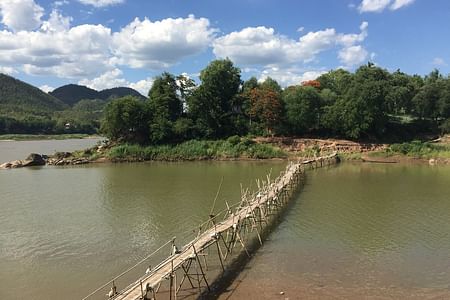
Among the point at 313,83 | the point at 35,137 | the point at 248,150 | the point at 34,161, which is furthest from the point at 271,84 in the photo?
the point at 35,137

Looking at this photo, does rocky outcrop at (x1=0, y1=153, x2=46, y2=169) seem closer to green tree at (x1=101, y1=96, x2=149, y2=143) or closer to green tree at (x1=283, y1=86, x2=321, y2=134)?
green tree at (x1=101, y1=96, x2=149, y2=143)

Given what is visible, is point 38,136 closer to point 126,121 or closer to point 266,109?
point 126,121

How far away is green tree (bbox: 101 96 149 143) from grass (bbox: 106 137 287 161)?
10.2ft

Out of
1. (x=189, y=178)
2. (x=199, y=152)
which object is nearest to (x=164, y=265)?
(x=189, y=178)

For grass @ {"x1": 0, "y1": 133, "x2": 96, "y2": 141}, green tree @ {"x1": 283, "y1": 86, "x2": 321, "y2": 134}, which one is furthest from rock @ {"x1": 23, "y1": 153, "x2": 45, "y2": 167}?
grass @ {"x1": 0, "y1": 133, "x2": 96, "y2": 141}

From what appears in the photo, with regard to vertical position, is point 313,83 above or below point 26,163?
above

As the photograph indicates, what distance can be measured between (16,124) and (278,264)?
501ft

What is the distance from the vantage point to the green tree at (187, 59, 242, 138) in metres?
70.4

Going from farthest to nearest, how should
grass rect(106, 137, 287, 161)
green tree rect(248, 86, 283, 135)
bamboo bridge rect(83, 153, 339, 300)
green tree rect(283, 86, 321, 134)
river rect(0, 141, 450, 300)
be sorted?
1. green tree rect(248, 86, 283, 135)
2. green tree rect(283, 86, 321, 134)
3. grass rect(106, 137, 287, 161)
4. river rect(0, 141, 450, 300)
5. bamboo bridge rect(83, 153, 339, 300)

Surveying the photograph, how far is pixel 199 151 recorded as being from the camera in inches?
2537

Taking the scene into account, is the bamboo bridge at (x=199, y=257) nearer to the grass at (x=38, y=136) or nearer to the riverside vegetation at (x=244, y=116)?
the riverside vegetation at (x=244, y=116)

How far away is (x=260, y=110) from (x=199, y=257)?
163ft

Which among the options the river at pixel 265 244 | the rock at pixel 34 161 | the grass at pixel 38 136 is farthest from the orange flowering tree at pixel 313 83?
the grass at pixel 38 136

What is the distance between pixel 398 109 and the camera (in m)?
84.0
